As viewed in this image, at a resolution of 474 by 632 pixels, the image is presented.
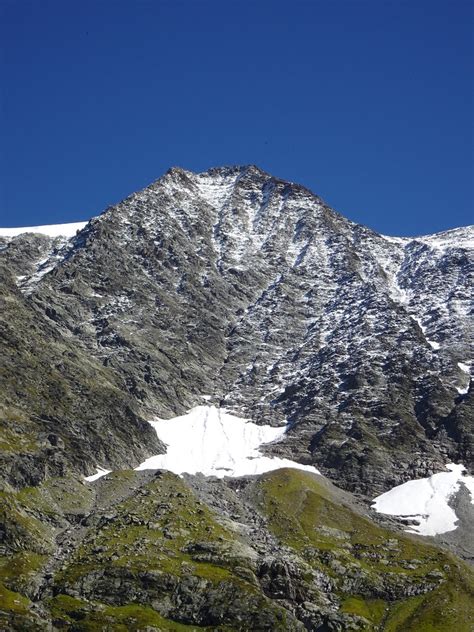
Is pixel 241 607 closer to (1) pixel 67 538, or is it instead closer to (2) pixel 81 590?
(2) pixel 81 590

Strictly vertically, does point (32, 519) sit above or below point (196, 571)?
above

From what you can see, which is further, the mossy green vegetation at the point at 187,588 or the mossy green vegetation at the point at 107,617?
the mossy green vegetation at the point at 187,588

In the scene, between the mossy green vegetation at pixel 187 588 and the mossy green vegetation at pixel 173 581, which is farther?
the mossy green vegetation at pixel 173 581

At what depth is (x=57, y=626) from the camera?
16262cm

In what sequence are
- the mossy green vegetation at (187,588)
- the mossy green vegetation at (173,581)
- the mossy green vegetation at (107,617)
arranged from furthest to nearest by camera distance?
the mossy green vegetation at (173,581) → the mossy green vegetation at (187,588) → the mossy green vegetation at (107,617)

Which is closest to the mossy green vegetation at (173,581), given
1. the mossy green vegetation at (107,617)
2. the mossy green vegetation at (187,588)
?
the mossy green vegetation at (187,588)

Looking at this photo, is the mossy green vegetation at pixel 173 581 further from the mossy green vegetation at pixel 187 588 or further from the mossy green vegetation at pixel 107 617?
the mossy green vegetation at pixel 107 617

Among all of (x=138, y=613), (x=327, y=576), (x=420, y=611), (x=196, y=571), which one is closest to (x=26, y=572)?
(x=138, y=613)

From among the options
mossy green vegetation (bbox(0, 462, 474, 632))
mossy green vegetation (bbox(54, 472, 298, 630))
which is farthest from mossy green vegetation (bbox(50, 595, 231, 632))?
mossy green vegetation (bbox(54, 472, 298, 630))

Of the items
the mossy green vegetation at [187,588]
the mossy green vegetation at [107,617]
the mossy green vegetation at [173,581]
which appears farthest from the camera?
the mossy green vegetation at [173,581]

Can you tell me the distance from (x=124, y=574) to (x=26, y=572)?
20.5 meters

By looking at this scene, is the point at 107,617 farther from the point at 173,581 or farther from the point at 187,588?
the point at 187,588

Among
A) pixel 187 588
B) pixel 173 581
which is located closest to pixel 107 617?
pixel 173 581

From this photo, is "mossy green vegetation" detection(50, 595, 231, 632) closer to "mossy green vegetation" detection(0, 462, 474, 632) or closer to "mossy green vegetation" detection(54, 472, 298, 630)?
"mossy green vegetation" detection(0, 462, 474, 632)
